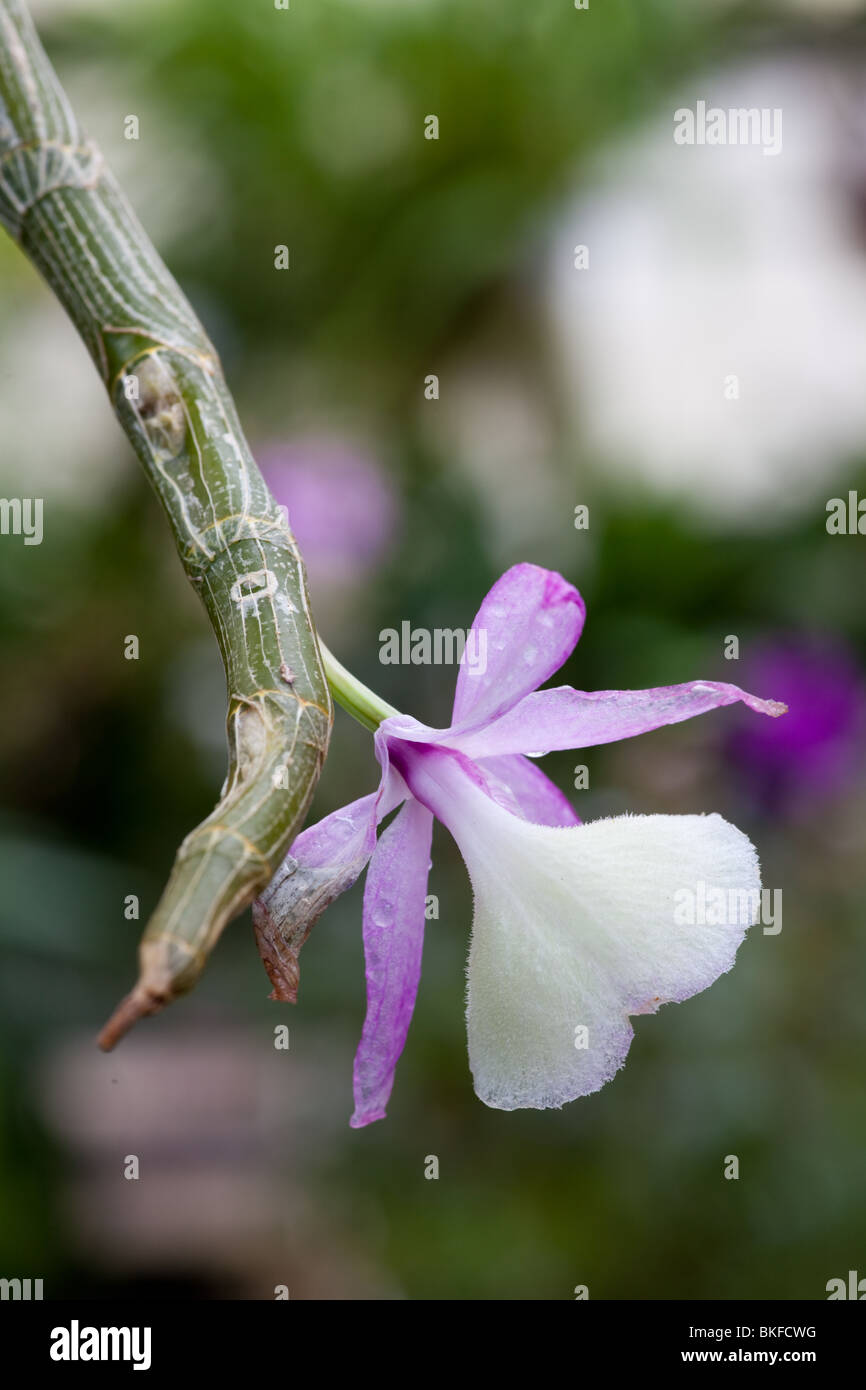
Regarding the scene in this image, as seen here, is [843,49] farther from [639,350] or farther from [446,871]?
[446,871]

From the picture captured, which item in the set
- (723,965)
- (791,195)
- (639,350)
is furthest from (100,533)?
(723,965)

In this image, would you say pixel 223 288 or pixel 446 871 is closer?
pixel 446 871

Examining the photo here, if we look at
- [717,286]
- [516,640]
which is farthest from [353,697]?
[717,286]

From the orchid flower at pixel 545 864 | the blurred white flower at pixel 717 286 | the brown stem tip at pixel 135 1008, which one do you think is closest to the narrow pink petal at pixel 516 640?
the orchid flower at pixel 545 864

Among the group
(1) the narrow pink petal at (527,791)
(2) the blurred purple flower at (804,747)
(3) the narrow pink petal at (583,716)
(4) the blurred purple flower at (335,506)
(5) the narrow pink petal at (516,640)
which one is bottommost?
(1) the narrow pink petal at (527,791)

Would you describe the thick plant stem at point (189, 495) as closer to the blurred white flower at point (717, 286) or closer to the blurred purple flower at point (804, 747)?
the blurred purple flower at point (804, 747)
